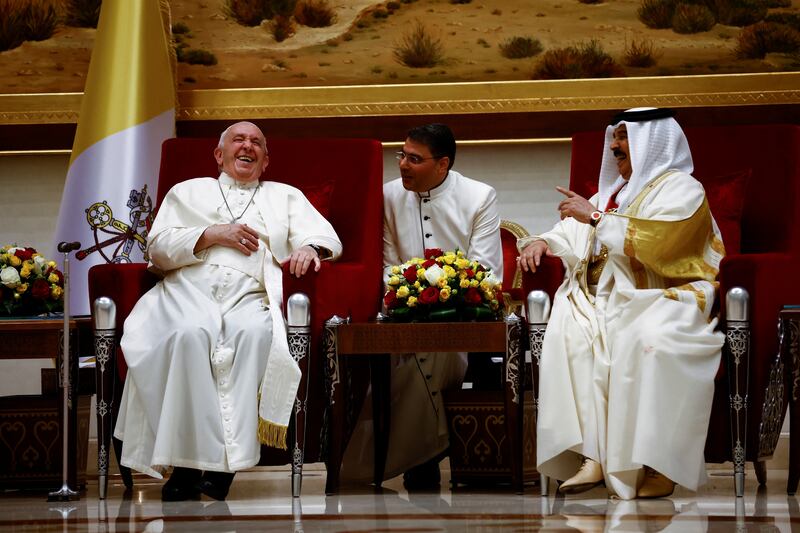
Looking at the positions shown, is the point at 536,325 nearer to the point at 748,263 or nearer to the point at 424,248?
the point at 748,263

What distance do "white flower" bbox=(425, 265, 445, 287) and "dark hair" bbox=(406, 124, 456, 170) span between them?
3.23 ft

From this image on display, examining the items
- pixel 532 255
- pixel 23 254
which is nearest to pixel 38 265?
pixel 23 254

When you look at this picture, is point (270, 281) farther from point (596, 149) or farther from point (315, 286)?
point (596, 149)

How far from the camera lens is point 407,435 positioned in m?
5.74

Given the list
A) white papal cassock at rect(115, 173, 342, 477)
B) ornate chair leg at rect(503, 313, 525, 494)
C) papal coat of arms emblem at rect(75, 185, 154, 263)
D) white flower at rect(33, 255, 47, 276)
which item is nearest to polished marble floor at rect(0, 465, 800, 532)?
ornate chair leg at rect(503, 313, 525, 494)

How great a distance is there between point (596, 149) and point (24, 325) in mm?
2811

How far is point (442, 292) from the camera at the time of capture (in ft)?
16.9

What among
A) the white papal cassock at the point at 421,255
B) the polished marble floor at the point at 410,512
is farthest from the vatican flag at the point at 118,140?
the polished marble floor at the point at 410,512

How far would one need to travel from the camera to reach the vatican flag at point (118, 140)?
692 cm

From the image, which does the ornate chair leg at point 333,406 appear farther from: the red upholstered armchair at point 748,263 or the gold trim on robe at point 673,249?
the gold trim on robe at point 673,249

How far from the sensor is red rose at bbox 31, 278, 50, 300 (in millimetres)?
5621

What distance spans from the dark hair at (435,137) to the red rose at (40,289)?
185 centimetres

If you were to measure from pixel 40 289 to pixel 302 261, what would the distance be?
133cm

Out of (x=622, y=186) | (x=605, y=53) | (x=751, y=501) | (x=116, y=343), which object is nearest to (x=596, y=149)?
(x=622, y=186)
